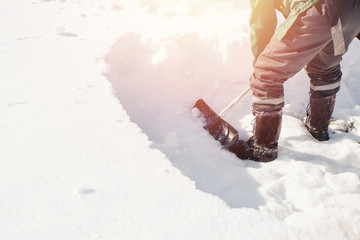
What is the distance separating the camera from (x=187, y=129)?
2.22 m

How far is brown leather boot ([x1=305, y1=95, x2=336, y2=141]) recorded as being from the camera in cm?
202

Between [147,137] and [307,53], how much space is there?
1036mm

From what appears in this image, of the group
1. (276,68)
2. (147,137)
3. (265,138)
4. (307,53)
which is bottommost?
(265,138)

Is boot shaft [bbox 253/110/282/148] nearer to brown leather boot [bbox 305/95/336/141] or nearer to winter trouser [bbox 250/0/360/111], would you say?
winter trouser [bbox 250/0/360/111]

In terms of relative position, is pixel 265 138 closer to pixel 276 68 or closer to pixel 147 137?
pixel 276 68

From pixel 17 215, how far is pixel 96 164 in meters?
0.33

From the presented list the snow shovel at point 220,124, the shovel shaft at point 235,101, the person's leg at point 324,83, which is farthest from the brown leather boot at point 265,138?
the person's leg at point 324,83

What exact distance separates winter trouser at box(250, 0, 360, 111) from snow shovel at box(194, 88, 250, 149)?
343 mm

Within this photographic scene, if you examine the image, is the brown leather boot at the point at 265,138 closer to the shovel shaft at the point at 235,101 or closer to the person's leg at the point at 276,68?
the person's leg at the point at 276,68

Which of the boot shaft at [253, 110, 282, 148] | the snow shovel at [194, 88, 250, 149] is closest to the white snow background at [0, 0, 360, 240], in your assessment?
the snow shovel at [194, 88, 250, 149]

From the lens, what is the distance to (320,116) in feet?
6.81

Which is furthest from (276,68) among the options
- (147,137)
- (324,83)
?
(147,137)

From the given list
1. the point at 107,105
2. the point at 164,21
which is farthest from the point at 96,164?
the point at 164,21

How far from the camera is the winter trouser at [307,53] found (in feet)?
4.64
